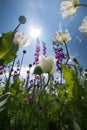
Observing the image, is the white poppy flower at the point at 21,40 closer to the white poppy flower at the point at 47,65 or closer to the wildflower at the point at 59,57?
the white poppy flower at the point at 47,65

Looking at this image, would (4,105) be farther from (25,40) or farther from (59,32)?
(59,32)

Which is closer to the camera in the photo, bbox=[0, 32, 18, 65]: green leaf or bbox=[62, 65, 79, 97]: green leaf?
bbox=[0, 32, 18, 65]: green leaf

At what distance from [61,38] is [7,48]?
5.49ft

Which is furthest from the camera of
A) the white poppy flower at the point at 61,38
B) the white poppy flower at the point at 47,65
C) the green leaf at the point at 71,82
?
the white poppy flower at the point at 61,38

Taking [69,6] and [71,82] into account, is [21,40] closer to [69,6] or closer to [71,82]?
[69,6]

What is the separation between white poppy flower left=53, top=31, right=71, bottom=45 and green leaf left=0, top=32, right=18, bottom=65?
1.56 meters

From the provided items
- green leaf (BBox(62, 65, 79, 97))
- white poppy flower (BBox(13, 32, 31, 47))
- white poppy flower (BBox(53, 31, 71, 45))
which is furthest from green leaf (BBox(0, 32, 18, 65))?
white poppy flower (BBox(53, 31, 71, 45))

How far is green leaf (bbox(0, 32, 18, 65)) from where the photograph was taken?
1.16 m

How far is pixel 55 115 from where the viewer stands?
2910 mm

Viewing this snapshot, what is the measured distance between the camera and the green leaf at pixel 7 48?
1.16 meters

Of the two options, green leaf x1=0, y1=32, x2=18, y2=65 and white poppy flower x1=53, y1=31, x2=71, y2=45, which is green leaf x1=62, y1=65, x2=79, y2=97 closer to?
green leaf x1=0, y1=32, x2=18, y2=65

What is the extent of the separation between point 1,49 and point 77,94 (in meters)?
0.70

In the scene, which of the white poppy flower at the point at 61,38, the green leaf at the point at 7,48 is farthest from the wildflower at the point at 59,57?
the green leaf at the point at 7,48

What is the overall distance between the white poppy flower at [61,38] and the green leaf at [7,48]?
61.5 inches
